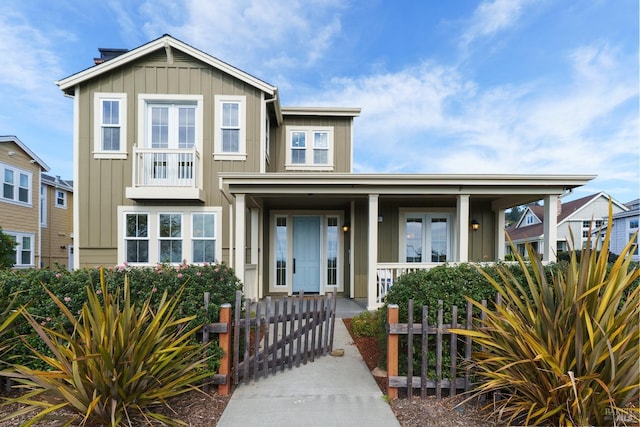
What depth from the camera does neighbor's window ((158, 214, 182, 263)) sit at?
777 centimetres

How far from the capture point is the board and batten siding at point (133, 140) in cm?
769

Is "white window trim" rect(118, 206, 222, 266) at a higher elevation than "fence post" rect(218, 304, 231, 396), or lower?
higher

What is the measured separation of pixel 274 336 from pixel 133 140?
23.1ft

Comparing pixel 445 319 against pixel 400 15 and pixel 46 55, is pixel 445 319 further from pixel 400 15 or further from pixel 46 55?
pixel 46 55

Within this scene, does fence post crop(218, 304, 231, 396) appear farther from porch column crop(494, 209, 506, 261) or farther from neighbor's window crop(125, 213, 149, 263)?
porch column crop(494, 209, 506, 261)

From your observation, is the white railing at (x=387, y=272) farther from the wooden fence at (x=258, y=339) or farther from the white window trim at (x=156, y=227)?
the white window trim at (x=156, y=227)

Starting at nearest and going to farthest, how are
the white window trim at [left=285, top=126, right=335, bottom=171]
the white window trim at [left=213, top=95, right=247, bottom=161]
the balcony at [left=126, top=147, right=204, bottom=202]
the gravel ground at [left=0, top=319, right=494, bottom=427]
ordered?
the gravel ground at [left=0, top=319, right=494, bottom=427], the balcony at [left=126, top=147, right=204, bottom=202], the white window trim at [left=213, top=95, right=247, bottom=161], the white window trim at [left=285, top=126, right=335, bottom=171]

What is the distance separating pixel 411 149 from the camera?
20.8m

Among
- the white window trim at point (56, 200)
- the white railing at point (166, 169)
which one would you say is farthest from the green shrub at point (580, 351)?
the white window trim at point (56, 200)

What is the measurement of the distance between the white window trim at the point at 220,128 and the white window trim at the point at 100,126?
7.76 feet

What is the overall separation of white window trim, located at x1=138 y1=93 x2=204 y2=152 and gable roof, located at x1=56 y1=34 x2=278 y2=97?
963 millimetres

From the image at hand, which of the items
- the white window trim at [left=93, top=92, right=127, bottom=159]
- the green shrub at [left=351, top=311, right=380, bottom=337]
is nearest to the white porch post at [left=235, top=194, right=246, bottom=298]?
the green shrub at [left=351, top=311, right=380, bottom=337]

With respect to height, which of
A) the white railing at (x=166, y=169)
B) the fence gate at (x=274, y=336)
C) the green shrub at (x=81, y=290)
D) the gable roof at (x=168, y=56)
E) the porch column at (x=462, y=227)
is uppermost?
the gable roof at (x=168, y=56)

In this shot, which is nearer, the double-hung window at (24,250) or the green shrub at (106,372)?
the green shrub at (106,372)
